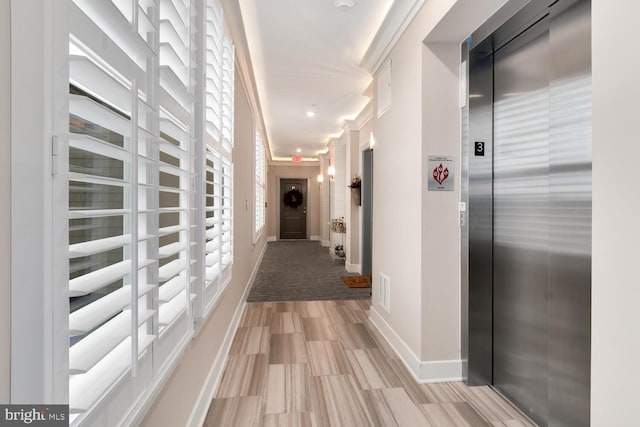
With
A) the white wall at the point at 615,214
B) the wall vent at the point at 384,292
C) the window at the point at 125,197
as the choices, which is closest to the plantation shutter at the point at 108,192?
the window at the point at 125,197

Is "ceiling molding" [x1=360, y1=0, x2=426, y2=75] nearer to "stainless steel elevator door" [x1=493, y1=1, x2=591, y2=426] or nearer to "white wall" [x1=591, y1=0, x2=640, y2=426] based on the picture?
"stainless steel elevator door" [x1=493, y1=1, x2=591, y2=426]

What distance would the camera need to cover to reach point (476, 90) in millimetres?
1998

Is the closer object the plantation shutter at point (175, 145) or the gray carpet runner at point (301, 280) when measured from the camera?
the plantation shutter at point (175, 145)

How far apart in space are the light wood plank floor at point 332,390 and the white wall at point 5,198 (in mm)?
1385

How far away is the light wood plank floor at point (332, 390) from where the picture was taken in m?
1.68

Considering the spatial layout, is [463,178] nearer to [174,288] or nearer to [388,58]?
[388,58]

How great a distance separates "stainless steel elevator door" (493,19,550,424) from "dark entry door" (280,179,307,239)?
899 cm

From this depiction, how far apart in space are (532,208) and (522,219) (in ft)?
0.30

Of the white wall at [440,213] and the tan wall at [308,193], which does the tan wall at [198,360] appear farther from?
the tan wall at [308,193]

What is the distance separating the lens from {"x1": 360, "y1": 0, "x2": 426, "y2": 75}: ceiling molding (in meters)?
2.16

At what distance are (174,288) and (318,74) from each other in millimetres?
3107

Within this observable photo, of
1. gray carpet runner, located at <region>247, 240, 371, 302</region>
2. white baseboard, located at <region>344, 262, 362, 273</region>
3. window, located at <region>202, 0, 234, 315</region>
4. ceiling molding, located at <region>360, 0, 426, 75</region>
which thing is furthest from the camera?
white baseboard, located at <region>344, 262, 362, 273</region>

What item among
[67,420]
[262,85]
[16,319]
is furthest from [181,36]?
[262,85]

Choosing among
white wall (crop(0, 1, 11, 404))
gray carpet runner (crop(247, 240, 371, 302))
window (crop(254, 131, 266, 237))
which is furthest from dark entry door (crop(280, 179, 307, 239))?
white wall (crop(0, 1, 11, 404))
